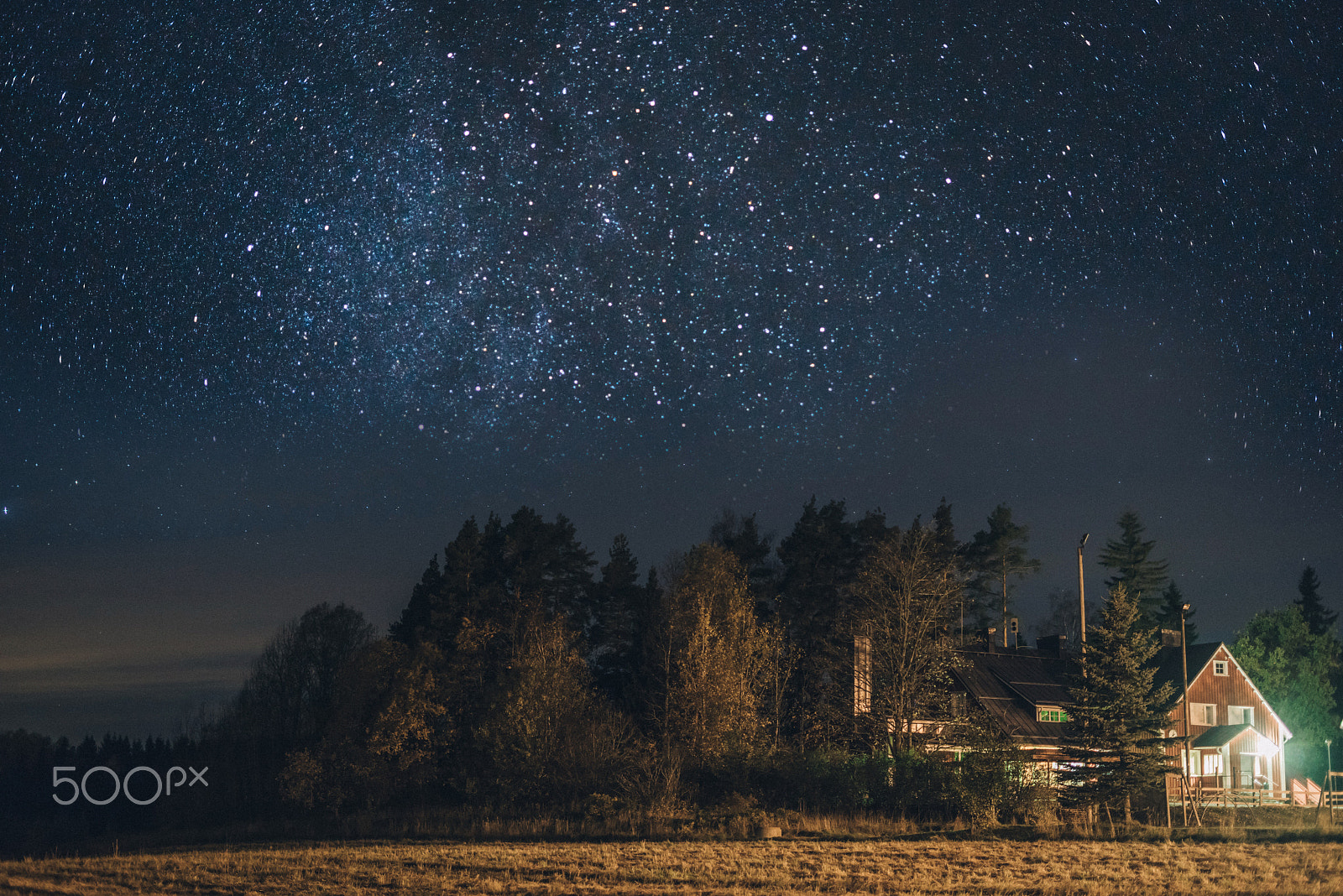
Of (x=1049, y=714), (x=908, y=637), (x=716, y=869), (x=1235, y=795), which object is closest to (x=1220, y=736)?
(x=1235, y=795)

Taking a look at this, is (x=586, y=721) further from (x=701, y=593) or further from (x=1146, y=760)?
(x=1146, y=760)

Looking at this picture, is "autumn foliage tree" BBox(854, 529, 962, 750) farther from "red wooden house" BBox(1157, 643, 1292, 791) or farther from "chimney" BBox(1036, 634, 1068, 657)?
"chimney" BBox(1036, 634, 1068, 657)

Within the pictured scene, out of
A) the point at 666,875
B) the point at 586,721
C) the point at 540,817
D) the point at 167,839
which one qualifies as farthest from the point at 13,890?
the point at 167,839

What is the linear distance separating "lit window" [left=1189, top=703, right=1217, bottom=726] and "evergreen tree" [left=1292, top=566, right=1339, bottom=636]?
53.5 m

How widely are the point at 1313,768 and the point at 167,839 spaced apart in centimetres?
7257

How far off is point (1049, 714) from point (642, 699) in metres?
22.5

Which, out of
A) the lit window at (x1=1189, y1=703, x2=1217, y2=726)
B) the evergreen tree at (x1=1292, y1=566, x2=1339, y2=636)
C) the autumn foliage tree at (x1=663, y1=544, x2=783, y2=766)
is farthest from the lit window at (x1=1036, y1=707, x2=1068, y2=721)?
the evergreen tree at (x1=1292, y1=566, x2=1339, y2=636)

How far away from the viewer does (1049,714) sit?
57375 mm

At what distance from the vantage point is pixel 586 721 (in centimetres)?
4469

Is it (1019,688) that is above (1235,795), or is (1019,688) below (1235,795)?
above

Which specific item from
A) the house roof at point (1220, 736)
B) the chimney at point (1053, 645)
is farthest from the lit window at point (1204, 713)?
the chimney at point (1053, 645)

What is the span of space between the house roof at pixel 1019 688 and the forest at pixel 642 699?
2950 mm

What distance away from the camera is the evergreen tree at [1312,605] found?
10469cm

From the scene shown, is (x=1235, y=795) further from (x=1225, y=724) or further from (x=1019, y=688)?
(x=1019, y=688)
